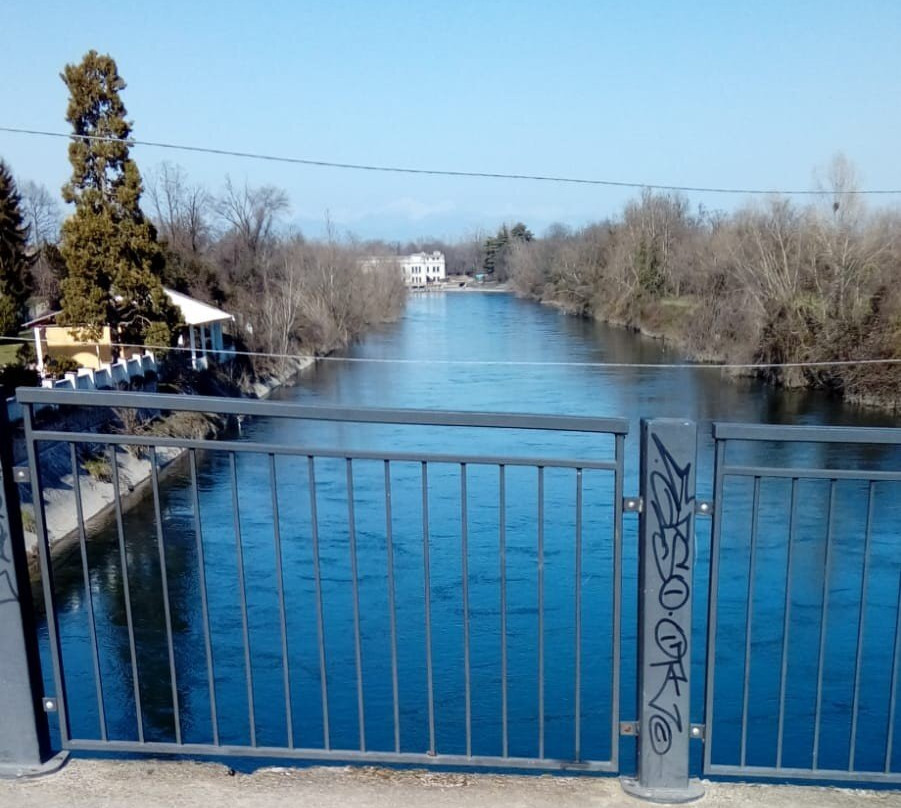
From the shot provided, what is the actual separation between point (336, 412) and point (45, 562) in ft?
3.15

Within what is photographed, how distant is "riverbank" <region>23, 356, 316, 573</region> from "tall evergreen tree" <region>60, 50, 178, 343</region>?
3984 millimetres

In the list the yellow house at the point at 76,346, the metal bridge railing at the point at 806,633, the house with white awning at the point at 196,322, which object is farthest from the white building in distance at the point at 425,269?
the metal bridge railing at the point at 806,633

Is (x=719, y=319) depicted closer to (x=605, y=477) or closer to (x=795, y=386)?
(x=795, y=386)

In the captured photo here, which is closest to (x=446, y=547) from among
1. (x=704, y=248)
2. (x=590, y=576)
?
(x=590, y=576)

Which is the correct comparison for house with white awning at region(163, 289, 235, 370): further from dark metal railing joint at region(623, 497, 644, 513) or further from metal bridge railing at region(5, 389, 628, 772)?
dark metal railing joint at region(623, 497, 644, 513)

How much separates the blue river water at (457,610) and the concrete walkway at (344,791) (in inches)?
131

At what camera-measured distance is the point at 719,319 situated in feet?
115

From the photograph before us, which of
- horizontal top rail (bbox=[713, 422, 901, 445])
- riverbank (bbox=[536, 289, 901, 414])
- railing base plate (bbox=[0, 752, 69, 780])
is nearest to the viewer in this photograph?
horizontal top rail (bbox=[713, 422, 901, 445])

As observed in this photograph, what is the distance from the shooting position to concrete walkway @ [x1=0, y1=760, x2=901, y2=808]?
7.68 ft

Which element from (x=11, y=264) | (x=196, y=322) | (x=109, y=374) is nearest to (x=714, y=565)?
(x=109, y=374)

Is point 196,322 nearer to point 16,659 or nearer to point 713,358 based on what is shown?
point 713,358

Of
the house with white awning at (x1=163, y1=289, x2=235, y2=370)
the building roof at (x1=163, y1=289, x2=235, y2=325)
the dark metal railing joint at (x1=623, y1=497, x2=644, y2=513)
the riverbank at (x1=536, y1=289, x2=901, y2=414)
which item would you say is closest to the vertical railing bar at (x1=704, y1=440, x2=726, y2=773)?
the dark metal railing joint at (x1=623, y1=497, x2=644, y2=513)

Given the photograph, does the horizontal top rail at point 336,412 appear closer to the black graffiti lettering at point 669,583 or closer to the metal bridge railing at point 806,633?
the black graffiti lettering at point 669,583

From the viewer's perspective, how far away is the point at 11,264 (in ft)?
96.8
